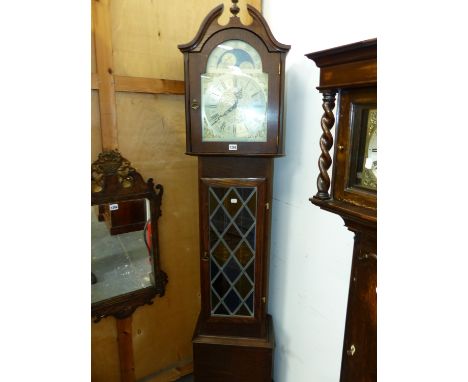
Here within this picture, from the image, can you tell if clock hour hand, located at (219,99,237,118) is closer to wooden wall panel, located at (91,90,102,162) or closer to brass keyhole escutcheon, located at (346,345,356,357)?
wooden wall panel, located at (91,90,102,162)

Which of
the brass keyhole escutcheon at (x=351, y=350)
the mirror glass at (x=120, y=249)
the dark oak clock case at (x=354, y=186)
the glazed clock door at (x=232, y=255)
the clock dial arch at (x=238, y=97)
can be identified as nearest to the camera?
the dark oak clock case at (x=354, y=186)

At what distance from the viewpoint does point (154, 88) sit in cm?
145

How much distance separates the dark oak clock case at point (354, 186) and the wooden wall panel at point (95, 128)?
967 mm

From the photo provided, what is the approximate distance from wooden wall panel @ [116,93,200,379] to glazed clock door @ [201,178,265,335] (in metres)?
0.31

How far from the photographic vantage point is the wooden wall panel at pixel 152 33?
1.35 metres

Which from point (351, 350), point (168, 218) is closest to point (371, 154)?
point (351, 350)

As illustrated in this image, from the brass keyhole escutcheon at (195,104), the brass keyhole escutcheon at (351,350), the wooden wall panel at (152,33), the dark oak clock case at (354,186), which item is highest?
the wooden wall panel at (152,33)

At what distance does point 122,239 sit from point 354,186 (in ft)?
3.78

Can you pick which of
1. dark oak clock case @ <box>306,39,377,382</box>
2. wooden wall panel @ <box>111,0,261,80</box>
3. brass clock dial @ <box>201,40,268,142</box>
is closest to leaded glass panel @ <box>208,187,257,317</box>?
brass clock dial @ <box>201,40,268,142</box>

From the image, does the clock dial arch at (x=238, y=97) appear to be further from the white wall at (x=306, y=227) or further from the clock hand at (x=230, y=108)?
the white wall at (x=306, y=227)

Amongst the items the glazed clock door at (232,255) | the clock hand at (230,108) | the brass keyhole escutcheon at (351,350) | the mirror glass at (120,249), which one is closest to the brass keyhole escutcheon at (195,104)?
the clock hand at (230,108)

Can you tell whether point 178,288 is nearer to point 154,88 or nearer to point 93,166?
point 93,166

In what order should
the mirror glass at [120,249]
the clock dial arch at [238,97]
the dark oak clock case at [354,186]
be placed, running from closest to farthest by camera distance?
the dark oak clock case at [354,186] < the clock dial arch at [238,97] < the mirror glass at [120,249]
